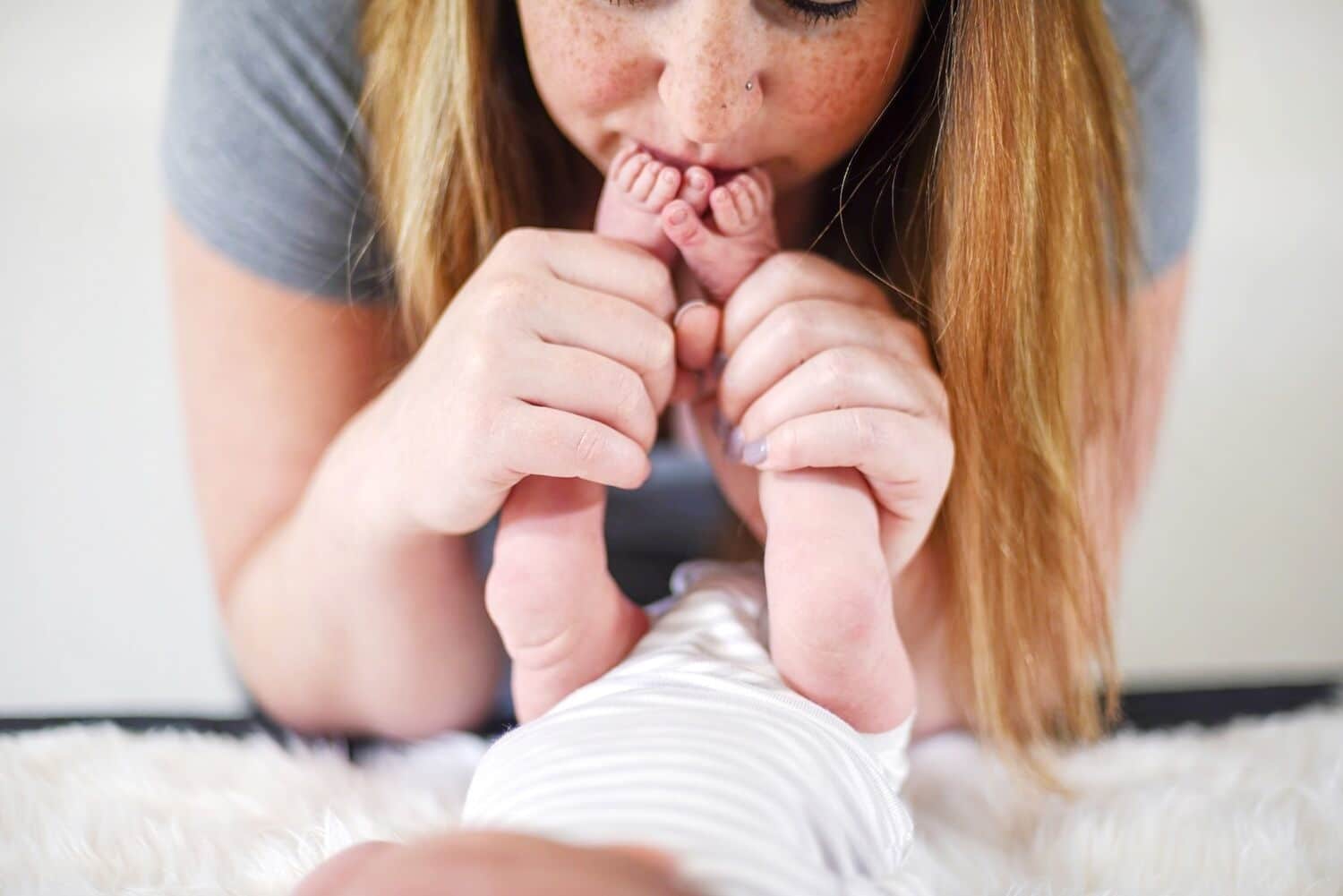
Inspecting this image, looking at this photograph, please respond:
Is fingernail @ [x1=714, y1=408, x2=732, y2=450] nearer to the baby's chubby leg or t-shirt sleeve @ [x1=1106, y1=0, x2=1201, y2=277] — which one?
the baby's chubby leg

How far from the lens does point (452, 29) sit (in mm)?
643

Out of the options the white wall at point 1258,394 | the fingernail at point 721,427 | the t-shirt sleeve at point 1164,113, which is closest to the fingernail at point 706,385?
the fingernail at point 721,427

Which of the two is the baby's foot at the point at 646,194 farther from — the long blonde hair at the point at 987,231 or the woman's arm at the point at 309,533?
the woman's arm at the point at 309,533

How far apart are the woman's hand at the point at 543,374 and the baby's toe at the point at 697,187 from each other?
0.04 m

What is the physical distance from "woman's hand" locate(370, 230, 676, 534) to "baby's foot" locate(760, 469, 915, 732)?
88mm

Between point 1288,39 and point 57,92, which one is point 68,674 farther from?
point 1288,39

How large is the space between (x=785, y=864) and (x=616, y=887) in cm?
8

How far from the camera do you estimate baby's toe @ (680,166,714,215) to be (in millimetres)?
586

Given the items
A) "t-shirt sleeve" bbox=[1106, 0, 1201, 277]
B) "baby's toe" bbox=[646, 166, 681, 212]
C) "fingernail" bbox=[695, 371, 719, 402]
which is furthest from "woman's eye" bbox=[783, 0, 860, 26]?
"t-shirt sleeve" bbox=[1106, 0, 1201, 277]

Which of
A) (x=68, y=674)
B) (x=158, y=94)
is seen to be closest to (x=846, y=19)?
(x=68, y=674)

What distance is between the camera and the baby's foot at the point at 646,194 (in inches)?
23.1

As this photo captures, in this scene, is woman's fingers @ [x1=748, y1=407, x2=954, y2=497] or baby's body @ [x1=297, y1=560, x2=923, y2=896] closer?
baby's body @ [x1=297, y1=560, x2=923, y2=896]

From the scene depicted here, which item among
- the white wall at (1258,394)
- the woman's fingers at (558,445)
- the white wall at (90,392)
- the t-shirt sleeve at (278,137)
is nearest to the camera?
the woman's fingers at (558,445)

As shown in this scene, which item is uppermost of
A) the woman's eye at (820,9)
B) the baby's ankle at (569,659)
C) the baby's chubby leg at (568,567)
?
the woman's eye at (820,9)
